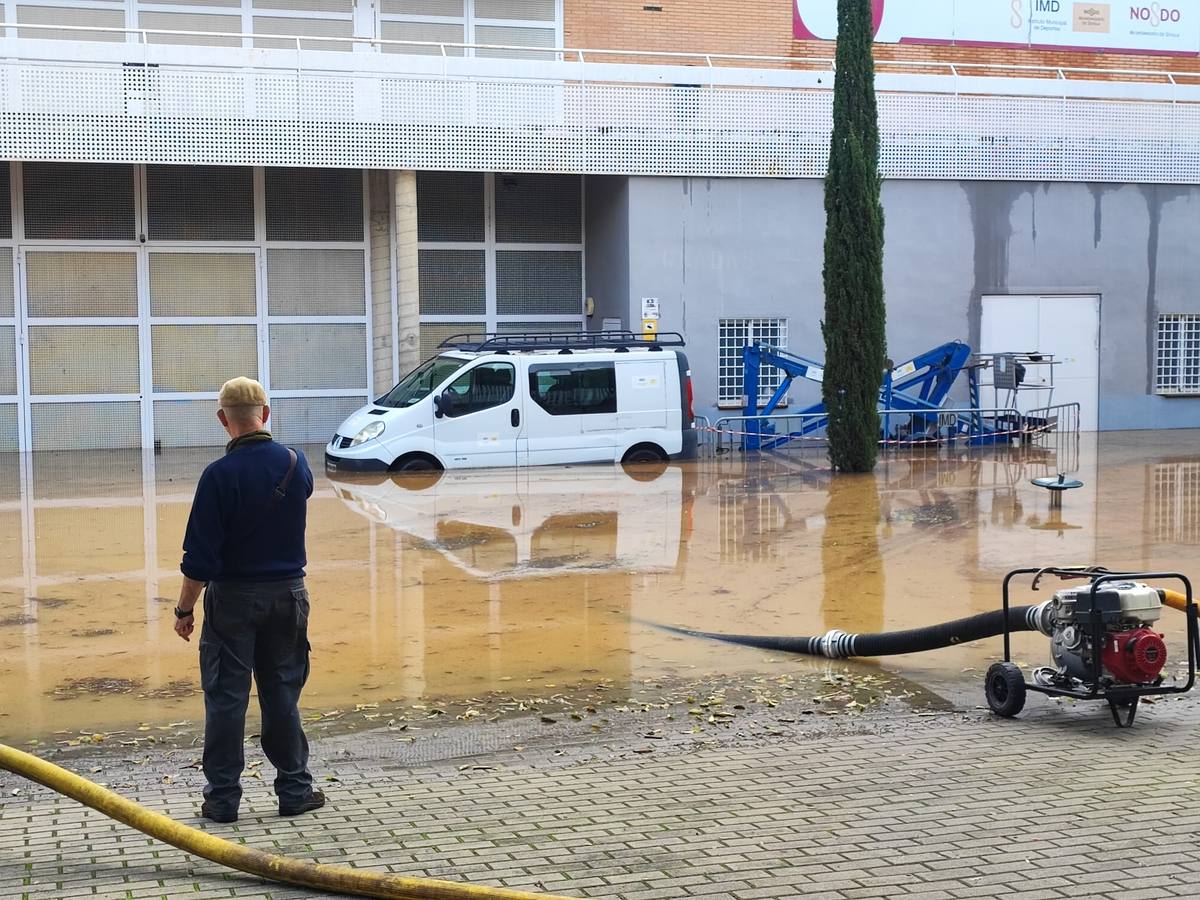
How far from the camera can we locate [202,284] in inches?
959

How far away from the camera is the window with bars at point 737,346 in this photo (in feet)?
79.1

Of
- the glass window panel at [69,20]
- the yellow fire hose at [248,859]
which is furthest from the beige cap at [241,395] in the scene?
the glass window panel at [69,20]

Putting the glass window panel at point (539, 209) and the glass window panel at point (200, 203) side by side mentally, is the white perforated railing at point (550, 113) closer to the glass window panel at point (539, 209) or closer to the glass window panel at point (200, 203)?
the glass window panel at point (539, 209)

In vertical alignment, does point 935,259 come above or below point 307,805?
above

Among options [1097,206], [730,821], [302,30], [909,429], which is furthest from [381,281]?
[730,821]

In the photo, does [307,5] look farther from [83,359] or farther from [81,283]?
[83,359]

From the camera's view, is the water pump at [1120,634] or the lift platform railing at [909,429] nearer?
the water pump at [1120,634]

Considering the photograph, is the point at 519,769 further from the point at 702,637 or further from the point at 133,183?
the point at 133,183

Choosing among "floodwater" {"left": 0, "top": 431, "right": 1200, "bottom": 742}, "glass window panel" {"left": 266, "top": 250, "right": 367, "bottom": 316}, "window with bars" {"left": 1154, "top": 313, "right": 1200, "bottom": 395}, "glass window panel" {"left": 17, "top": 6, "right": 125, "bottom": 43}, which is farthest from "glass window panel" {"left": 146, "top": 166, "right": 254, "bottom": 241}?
"window with bars" {"left": 1154, "top": 313, "right": 1200, "bottom": 395}

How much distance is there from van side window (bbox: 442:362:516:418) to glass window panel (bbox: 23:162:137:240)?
8082mm

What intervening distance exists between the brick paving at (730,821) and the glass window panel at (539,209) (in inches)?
749

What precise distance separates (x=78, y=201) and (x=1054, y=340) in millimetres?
16575

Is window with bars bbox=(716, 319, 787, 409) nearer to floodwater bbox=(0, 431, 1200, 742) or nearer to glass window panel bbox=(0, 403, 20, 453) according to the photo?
floodwater bbox=(0, 431, 1200, 742)

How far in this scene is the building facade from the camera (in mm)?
22906
